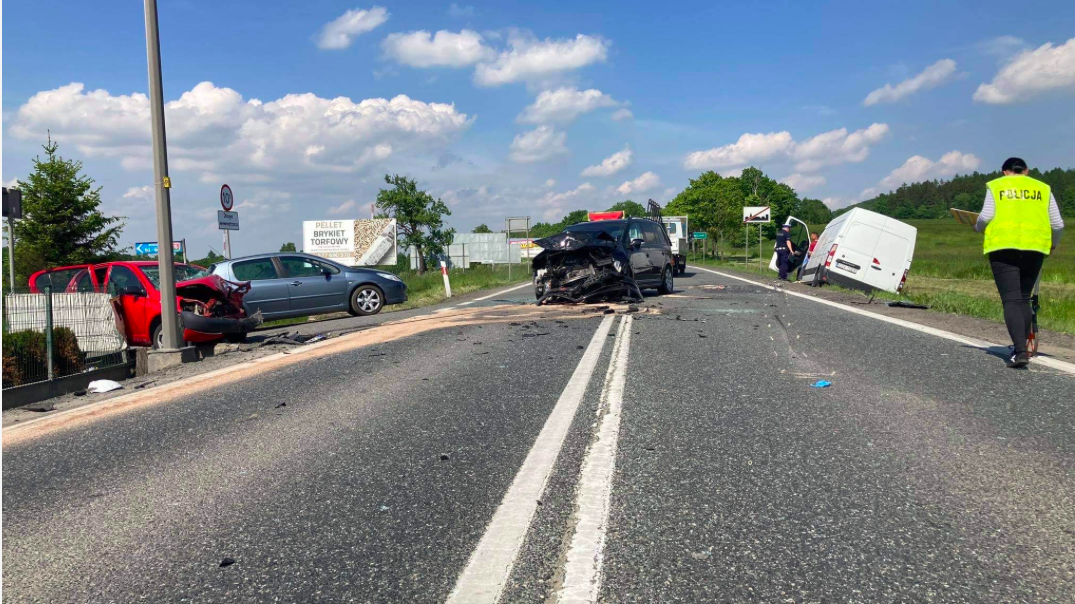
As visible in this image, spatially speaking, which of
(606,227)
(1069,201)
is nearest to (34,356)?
(606,227)

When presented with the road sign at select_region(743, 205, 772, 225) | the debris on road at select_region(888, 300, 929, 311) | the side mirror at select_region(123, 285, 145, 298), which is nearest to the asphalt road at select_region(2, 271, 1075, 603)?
the side mirror at select_region(123, 285, 145, 298)

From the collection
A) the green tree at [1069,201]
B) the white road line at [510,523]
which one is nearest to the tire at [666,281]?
the white road line at [510,523]

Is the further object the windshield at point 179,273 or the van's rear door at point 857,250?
the van's rear door at point 857,250

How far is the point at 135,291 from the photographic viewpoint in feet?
37.0

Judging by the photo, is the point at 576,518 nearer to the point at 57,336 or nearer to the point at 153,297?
the point at 57,336

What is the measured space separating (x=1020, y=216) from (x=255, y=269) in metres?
13.0

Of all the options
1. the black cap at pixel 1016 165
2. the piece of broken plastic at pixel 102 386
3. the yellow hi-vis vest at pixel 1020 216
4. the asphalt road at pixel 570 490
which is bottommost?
the piece of broken plastic at pixel 102 386

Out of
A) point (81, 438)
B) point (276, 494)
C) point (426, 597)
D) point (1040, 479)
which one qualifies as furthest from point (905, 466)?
point (81, 438)

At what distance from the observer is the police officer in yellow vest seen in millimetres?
6555

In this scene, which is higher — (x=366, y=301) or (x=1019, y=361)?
(x=366, y=301)

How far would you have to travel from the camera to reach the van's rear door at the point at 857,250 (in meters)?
18.2

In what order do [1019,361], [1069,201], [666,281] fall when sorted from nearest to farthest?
1. [1019,361]
2. [666,281]
3. [1069,201]

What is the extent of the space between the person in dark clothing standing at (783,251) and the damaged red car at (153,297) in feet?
58.4

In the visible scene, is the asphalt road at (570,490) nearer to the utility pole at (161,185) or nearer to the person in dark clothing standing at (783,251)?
the utility pole at (161,185)
